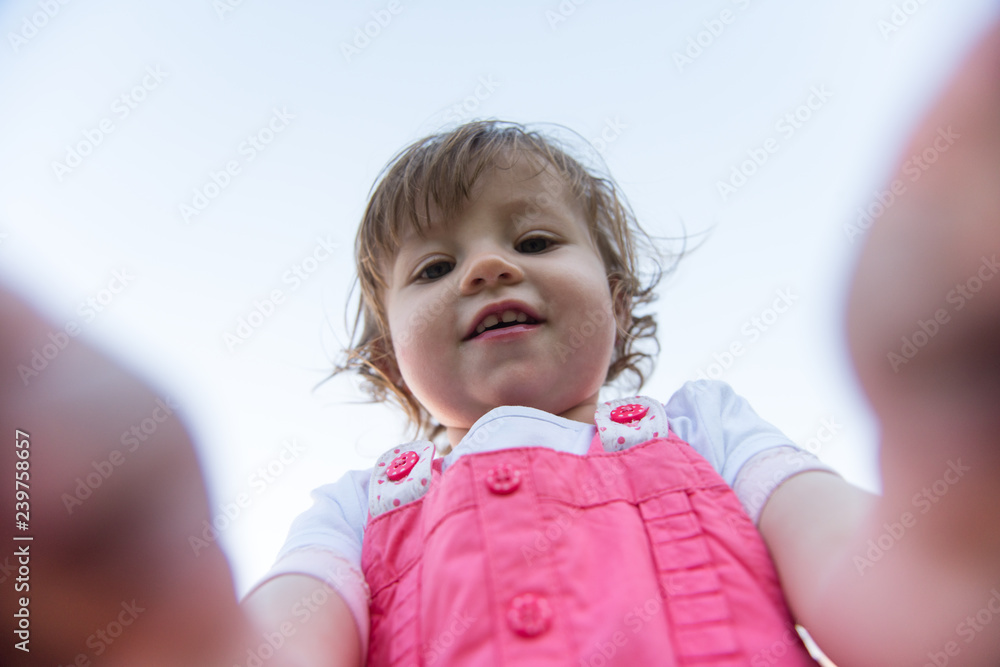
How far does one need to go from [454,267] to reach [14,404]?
2.38 ft

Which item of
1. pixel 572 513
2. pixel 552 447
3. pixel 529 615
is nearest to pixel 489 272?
pixel 552 447

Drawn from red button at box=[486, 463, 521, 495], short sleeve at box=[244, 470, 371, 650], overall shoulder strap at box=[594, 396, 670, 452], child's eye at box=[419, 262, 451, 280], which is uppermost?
child's eye at box=[419, 262, 451, 280]

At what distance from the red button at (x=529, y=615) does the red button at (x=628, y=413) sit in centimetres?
34

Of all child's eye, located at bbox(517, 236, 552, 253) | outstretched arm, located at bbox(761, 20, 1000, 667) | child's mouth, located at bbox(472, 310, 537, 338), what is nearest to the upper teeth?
child's mouth, located at bbox(472, 310, 537, 338)

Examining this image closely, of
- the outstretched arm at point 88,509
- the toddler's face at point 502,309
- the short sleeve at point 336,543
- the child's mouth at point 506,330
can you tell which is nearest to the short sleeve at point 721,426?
the toddler's face at point 502,309

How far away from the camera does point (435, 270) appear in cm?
120

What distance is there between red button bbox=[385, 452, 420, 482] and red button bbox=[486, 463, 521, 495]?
210mm

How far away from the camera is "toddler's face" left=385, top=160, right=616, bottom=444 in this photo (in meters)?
1.05

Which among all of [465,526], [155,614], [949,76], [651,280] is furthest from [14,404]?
[651,280]

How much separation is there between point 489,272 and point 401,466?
339 millimetres

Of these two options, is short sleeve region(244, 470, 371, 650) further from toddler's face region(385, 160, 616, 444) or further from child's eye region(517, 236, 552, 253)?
child's eye region(517, 236, 552, 253)

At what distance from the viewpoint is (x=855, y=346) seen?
49 cm

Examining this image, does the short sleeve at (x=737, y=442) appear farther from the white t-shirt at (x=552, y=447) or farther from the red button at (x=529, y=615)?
the red button at (x=529, y=615)

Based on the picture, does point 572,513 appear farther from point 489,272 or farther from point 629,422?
point 489,272
